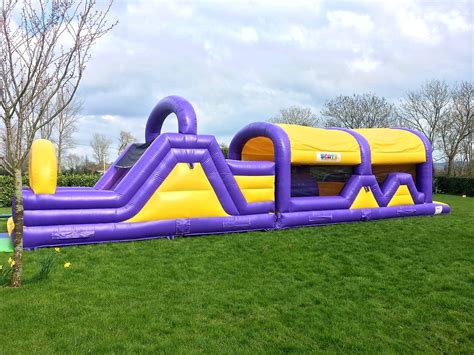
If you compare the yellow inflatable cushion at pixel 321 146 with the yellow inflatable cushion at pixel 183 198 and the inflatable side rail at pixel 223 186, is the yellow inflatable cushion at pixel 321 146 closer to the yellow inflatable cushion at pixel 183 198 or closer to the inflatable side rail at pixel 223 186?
the inflatable side rail at pixel 223 186

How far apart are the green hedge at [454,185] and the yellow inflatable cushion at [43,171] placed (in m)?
19.8

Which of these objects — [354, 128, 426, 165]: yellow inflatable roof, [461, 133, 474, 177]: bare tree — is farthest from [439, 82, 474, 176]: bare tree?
[354, 128, 426, 165]: yellow inflatable roof

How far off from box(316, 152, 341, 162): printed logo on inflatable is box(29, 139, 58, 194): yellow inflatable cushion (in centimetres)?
522

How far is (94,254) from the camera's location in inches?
229

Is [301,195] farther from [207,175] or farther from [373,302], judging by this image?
[373,302]

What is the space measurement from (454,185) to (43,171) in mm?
20319

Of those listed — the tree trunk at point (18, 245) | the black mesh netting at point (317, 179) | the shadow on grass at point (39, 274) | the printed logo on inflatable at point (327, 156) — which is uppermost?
the printed logo on inflatable at point (327, 156)

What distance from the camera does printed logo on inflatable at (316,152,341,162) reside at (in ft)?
29.7

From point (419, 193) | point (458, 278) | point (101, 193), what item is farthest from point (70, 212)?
point (419, 193)

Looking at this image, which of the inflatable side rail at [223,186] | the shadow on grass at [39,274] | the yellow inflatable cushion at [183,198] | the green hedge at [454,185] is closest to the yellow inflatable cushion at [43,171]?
the inflatable side rail at [223,186]

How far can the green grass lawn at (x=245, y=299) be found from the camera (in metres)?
3.24

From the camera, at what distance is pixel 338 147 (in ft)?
30.8

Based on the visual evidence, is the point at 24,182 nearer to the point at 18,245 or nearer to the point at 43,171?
the point at 43,171

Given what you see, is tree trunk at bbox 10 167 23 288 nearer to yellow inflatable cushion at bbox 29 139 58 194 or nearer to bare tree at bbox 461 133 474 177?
yellow inflatable cushion at bbox 29 139 58 194
